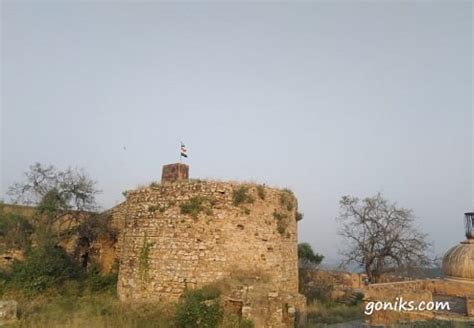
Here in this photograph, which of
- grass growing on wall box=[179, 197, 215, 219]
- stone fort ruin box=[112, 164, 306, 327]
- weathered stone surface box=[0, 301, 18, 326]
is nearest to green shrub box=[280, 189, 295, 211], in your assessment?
stone fort ruin box=[112, 164, 306, 327]

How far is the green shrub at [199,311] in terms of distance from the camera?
9734 mm

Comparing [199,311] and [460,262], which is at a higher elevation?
[460,262]

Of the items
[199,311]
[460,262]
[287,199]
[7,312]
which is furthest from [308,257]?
[7,312]

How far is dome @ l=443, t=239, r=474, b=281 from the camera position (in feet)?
55.4

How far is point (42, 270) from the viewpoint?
14.0 m

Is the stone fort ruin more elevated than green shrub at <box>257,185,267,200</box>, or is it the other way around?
green shrub at <box>257,185,267,200</box>

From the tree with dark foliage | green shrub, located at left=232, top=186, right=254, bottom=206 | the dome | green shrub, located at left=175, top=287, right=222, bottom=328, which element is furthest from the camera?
the tree with dark foliage

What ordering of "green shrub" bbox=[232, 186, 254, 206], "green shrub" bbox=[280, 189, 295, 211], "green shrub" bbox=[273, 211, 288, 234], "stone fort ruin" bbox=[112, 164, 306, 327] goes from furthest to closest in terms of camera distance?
"green shrub" bbox=[280, 189, 295, 211]
"green shrub" bbox=[273, 211, 288, 234]
"green shrub" bbox=[232, 186, 254, 206]
"stone fort ruin" bbox=[112, 164, 306, 327]

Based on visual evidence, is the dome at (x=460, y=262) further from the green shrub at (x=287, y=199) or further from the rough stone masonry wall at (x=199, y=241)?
the green shrub at (x=287, y=199)

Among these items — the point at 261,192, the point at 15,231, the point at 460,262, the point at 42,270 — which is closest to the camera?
the point at 261,192

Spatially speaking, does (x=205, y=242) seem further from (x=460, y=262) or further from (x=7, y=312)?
(x=460, y=262)

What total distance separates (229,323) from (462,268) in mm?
13196

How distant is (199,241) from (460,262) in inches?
529

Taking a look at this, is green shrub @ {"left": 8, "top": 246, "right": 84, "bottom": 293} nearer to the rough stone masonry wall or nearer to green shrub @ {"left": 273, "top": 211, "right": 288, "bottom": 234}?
the rough stone masonry wall
